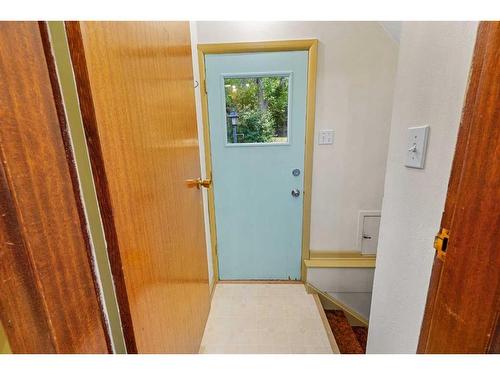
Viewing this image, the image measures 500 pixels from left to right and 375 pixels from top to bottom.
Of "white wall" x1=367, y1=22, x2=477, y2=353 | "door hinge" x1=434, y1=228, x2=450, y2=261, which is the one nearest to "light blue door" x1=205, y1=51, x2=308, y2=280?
"white wall" x1=367, y1=22, x2=477, y2=353

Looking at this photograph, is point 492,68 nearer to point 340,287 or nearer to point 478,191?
point 478,191

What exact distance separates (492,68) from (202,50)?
1.45 metres

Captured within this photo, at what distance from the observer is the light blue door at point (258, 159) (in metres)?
1.41

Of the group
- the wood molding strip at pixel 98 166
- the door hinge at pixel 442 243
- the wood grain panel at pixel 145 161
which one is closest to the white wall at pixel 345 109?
the wood grain panel at pixel 145 161

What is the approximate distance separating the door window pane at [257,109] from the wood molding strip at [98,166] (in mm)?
1165

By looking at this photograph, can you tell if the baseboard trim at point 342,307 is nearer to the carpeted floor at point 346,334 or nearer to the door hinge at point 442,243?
the carpeted floor at point 346,334

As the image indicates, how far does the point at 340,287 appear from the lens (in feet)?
5.27

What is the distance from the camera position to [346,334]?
4.71 ft

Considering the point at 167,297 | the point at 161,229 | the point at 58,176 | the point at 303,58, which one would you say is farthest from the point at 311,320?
the point at 303,58

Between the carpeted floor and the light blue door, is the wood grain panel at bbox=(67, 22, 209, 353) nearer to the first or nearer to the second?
the light blue door

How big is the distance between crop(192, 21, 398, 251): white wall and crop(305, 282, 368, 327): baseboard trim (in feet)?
1.06

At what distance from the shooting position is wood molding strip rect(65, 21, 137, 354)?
0.35 metres

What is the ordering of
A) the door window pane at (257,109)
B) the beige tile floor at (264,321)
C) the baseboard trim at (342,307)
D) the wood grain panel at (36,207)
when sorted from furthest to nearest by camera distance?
the baseboard trim at (342,307) < the door window pane at (257,109) < the beige tile floor at (264,321) < the wood grain panel at (36,207)

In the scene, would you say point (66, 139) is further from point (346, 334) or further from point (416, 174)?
point (346, 334)
